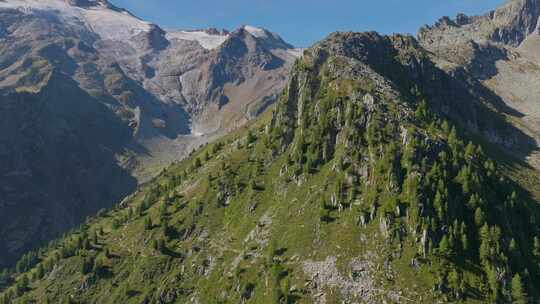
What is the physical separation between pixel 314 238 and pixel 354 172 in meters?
28.2

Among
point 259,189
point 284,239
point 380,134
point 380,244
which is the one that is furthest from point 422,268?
point 259,189

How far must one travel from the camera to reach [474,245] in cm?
13200

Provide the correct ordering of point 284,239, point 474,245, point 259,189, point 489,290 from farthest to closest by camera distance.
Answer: point 259,189, point 284,239, point 474,245, point 489,290

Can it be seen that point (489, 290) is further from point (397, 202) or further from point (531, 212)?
point (531, 212)

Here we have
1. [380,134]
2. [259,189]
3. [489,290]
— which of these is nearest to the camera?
[489,290]

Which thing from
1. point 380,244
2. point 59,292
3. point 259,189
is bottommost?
point 59,292

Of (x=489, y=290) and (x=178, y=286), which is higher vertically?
(x=489, y=290)

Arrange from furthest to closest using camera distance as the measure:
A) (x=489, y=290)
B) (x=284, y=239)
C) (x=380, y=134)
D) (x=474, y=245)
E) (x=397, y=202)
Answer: (x=380, y=134), (x=284, y=239), (x=397, y=202), (x=474, y=245), (x=489, y=290)

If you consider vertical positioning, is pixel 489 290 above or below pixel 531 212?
below

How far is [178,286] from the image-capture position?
559 feet

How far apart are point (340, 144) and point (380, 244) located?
5397cm

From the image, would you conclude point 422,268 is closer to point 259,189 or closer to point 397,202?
point 397,202

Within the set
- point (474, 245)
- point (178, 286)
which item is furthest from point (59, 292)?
point (474, 245)

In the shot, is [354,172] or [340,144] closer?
[354,172]
